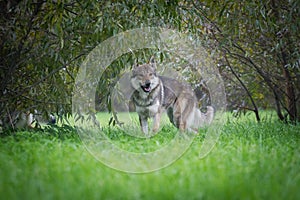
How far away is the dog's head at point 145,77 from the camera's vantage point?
6126 mm

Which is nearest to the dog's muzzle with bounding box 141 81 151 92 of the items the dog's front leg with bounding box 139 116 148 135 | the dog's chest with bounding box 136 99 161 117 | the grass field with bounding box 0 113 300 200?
the dog's chest with bounding box 136 99 161 117

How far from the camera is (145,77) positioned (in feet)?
20.1

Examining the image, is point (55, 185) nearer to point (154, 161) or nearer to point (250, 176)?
point (154, 161)

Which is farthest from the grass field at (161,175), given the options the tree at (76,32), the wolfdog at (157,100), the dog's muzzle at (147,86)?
the dog's muzzle at (147,86)

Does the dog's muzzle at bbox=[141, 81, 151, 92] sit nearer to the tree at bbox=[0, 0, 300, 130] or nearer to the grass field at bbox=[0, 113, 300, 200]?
the tree at bbox=[0, 0, 300, 130]

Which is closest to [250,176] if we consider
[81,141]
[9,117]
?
[81,141]

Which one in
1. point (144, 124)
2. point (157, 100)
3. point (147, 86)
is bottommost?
point (144, 124)

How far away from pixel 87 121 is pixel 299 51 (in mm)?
3218

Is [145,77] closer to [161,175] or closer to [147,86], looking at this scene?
[147,86]

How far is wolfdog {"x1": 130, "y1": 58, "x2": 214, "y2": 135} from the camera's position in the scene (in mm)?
6141

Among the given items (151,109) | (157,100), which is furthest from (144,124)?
(157,100)

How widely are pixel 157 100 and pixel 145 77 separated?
37 cm

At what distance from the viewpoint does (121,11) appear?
5.25 m

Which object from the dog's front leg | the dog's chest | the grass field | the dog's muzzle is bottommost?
the grass field
